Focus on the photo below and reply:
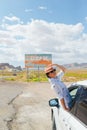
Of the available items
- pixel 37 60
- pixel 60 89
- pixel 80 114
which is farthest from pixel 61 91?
pixel 37 60

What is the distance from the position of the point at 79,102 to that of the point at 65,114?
23.3 inches

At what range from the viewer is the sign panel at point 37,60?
43469mm

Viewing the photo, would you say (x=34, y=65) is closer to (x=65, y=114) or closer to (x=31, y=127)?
(x=31, y=127)

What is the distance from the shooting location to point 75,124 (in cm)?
434

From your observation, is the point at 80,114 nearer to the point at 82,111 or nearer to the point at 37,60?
the point at 82,111

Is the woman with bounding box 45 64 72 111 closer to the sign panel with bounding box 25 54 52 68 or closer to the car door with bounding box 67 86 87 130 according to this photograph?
the car door with bounding box 67 86 87 130

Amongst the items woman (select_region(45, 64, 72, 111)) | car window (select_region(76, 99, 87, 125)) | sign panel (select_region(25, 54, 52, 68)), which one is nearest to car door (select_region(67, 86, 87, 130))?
car window (select_region(76, 99, 87, 125))

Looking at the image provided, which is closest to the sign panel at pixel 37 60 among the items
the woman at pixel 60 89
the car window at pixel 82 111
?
the woman at pixel 60 89

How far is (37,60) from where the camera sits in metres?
43.6

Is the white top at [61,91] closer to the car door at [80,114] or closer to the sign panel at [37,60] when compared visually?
the car door at [80,114]

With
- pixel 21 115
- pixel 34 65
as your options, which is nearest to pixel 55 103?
pixel 21 115

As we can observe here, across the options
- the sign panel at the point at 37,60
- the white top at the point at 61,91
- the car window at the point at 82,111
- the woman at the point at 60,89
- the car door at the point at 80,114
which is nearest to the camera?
the car door at the point at 80,114

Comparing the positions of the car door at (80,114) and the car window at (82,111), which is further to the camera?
the car window at (82,111)

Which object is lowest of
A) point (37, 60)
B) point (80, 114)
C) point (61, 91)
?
point (37, 60)
